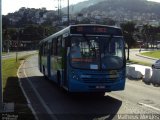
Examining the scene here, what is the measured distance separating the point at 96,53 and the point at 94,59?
0.24 m

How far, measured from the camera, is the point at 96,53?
621 inches

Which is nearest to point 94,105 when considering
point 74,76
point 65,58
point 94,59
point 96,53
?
point 74,76

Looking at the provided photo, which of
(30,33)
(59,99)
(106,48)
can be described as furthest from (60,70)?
(30,33)

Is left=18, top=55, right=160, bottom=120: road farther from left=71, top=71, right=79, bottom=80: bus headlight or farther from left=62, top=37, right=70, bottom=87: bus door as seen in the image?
left=71, top=71, right=79, bottom=80: bus headlight

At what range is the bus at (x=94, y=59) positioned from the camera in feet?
51.1

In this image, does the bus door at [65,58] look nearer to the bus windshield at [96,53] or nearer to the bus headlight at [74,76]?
the bus windshield at [96,53]

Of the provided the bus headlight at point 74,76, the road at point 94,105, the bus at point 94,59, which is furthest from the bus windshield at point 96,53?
the road at point 94,105

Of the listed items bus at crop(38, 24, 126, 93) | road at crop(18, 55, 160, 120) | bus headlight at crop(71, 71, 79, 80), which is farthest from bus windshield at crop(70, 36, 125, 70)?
road at crop(18, 55, 160, 120)

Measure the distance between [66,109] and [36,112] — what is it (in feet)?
3.88

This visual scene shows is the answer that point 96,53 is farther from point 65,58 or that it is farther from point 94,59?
point 65,58

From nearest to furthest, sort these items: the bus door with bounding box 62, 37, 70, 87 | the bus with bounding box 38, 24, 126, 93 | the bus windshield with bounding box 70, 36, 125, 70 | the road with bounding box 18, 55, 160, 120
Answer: the road with bounding box 18, 55, 160, 120 → the bus with bounding box 38, 24, 126, 93 → the bus windshield with bounding box 70, 36, 125, 70 → the bus door with bounding box 62, 37, 70, 87

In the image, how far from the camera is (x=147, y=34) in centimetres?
15100

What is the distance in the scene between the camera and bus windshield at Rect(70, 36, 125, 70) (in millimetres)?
15703

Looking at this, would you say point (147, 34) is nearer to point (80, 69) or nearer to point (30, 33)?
point (30, 33)
